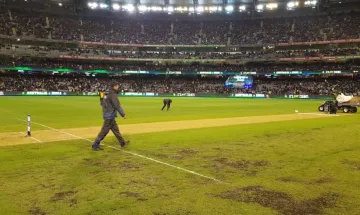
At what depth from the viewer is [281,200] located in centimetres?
648

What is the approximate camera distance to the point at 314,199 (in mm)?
6594

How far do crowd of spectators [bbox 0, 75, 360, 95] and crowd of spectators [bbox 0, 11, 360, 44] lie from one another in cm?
1032

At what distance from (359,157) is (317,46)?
7255 centimetres

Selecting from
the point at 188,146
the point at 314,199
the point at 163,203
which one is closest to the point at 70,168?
the point at 163,203

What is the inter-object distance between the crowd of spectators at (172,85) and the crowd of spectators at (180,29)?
33.9 ft

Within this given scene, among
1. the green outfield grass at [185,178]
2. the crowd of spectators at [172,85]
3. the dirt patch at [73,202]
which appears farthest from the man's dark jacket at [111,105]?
the crowd of spectators at [172,85]

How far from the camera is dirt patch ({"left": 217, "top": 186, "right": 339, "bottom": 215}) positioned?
19.8 ft

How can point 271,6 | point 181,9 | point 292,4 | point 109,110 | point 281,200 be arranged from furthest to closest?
point 181,9, point 271,6, point 292,4, point 109,110, point 281,200

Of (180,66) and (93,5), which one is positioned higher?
(93,5)

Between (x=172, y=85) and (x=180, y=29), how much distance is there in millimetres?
20197

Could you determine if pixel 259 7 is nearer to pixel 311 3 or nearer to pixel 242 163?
pixel 311 3

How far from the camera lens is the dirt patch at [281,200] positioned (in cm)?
604

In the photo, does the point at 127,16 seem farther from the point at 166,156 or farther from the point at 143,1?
the point at 166,156

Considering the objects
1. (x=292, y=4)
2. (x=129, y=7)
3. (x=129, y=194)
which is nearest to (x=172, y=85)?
(x=129, y=7)
